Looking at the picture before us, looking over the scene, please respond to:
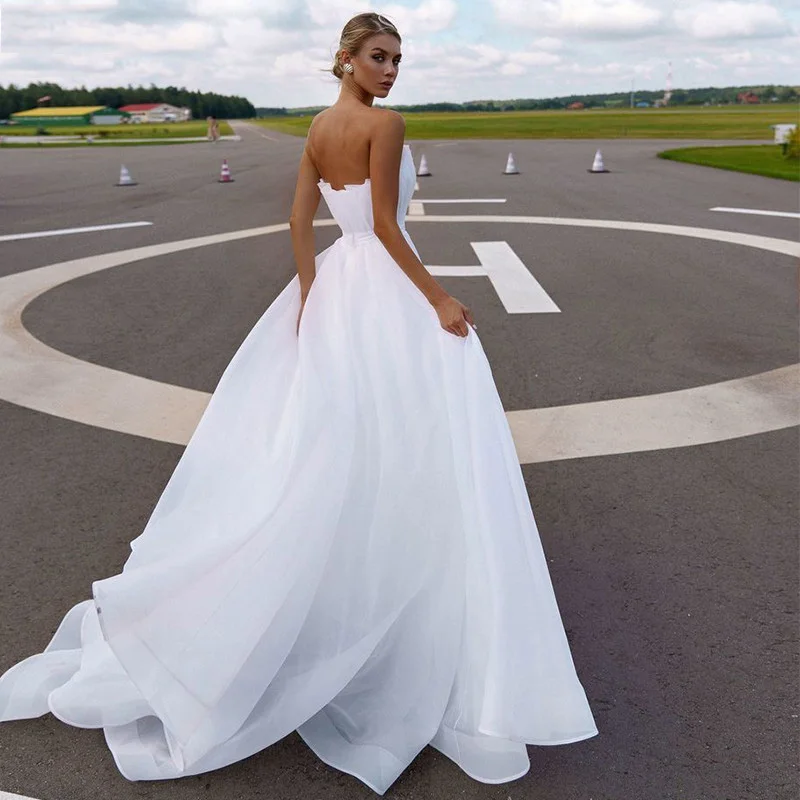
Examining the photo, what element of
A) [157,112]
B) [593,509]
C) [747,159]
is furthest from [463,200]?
[157,112]

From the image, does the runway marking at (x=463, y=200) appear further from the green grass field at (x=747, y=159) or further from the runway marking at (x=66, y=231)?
the green grass field at (x=747, y=159)

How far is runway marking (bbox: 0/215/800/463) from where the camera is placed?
5074 millimetres

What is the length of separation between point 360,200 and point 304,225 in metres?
0.34

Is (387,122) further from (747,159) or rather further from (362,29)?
(747,159)

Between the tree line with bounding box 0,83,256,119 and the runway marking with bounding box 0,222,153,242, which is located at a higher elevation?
the runway marking with bounding box 0,222,153,242

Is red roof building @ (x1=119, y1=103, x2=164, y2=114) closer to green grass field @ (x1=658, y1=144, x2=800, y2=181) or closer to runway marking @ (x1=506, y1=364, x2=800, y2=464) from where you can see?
green grass field @ (x1=658, y1=144, x2=800, y2=181)

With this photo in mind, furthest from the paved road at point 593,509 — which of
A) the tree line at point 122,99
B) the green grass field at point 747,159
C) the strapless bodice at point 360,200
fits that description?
the tree line at point 122,99

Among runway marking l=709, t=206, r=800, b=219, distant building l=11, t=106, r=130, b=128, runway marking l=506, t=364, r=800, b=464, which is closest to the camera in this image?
runway marking l=506, t=364, r=800, b=464

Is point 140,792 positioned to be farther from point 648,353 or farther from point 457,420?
point 648,353

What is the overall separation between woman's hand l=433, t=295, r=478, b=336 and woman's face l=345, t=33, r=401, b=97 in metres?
0.72

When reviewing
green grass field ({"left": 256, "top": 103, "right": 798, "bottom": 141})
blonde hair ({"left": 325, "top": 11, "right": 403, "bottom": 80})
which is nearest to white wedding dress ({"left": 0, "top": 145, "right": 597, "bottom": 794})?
blonde hair ({"left": 325, "top": 11, "right": 403, "bottom": 80})

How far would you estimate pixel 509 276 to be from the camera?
9734 millimetres

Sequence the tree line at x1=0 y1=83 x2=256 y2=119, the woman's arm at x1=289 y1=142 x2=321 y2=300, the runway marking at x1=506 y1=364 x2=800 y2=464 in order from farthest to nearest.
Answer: the tree line at x1=0 y1=83 x2=256 y2=119 → the runway marking at x1=506 y1=364 x2=800 y2=464 → the woman's arm at x1=289 y1=142 x2=321 y2=300

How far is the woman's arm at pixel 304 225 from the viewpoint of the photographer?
9.16 ft
